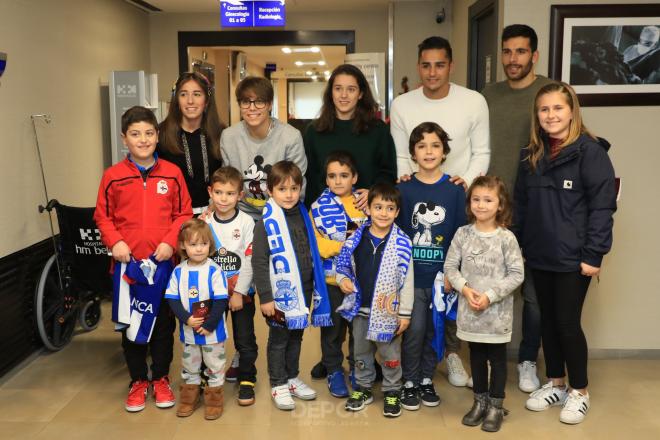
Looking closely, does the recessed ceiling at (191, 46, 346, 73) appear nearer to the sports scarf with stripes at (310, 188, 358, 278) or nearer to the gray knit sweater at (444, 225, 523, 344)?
the sports scarf with stripes at (310, 188, 358, 278)

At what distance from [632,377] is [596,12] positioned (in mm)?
1890

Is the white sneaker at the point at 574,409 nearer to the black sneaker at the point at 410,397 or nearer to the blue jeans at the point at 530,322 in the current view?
the blue jeans at the point at 530,322

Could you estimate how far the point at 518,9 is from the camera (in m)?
3.33

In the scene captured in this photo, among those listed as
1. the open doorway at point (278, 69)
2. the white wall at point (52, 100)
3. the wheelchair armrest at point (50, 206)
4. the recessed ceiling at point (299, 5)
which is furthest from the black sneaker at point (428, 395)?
the recessed ceiling at point (299, 5)

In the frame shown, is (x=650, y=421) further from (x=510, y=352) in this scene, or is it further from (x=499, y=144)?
(x=499, y=144)

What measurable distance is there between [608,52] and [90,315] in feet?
11.1

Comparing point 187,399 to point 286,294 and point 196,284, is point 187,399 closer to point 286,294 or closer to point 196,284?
point 196,284

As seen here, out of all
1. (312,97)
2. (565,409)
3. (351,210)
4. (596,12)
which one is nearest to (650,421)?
(565,409)

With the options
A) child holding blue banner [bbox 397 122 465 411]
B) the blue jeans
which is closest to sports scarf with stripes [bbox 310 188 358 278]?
child holding blue banner [bbox 397 122 465 411]

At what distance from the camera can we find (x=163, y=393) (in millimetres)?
2922

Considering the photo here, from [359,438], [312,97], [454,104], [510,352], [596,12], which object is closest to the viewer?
[359,438]

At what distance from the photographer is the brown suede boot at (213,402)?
280cm

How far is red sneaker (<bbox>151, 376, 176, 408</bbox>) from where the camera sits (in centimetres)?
291

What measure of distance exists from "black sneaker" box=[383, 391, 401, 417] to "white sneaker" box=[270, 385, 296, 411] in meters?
0.42
